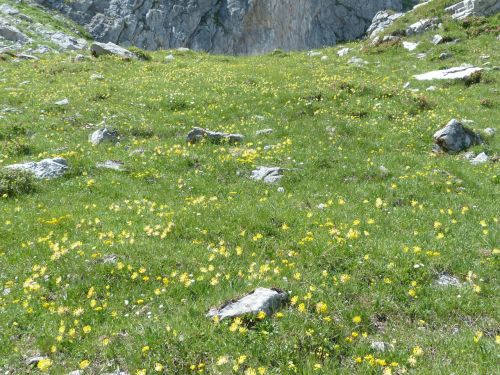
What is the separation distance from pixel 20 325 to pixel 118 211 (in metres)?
4.53

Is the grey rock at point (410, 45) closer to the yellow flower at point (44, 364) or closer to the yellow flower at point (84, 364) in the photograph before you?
the yellow flower at point (84, 364)

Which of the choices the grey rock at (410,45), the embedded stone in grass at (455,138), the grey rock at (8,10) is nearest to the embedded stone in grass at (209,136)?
the embedded stone in grass at (455,138)

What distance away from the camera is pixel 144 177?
1461 cm

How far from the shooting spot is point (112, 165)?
1557 centimetres

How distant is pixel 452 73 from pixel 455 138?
11514mm

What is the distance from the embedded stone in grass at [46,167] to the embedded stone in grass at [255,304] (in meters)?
9.45

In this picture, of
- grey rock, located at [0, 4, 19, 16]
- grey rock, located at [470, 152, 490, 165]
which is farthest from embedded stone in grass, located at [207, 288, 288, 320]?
grey rock, located at [0, 4, 19, 16]

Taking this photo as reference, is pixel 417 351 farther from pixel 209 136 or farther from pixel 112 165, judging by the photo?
pixel 209 136

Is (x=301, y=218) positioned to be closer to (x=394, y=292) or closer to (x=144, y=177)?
(x=394, y=292)

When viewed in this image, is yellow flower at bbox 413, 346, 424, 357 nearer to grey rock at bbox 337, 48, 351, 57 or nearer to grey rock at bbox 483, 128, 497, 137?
grey rock at bbox 483, 128, 497, 137

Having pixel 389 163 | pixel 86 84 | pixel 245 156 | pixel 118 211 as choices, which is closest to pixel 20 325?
pixel 118 211

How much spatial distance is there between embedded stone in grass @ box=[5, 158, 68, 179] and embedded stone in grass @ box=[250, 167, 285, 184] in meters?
6.25

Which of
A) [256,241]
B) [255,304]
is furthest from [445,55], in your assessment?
[255,304]

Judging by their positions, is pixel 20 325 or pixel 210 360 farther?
pixel 20 325
